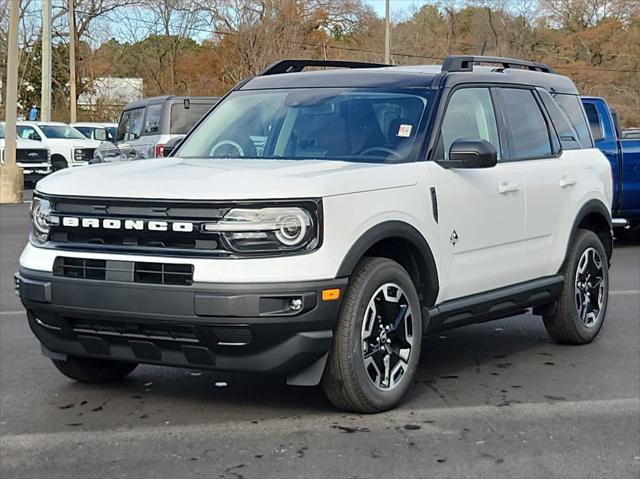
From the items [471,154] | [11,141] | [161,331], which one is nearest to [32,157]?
[11,141]

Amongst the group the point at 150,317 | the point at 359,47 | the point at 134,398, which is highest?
the point at 359,47

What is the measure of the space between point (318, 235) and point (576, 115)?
11.8ft

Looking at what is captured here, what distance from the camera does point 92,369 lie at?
6.12 meters

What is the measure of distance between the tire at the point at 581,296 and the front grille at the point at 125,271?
127 inches

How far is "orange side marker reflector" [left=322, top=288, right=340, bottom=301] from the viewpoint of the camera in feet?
16.5

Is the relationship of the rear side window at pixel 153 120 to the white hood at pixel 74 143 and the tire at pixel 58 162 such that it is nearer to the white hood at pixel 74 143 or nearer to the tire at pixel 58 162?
the white hood at pixel 74 143

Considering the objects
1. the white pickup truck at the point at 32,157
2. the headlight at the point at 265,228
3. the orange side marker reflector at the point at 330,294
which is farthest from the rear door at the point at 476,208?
the white pickup truck at the point at 32,157

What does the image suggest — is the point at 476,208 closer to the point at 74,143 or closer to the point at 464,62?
the point at 464,62

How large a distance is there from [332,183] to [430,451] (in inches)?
54.3

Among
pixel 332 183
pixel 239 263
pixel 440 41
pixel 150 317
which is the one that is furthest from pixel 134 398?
pixel 440 41

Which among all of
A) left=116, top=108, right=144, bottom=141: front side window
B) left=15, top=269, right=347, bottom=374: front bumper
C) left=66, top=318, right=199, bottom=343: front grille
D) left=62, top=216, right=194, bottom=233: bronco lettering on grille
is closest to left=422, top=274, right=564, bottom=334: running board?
left=15, top=269, right=347, bottom=374: front bumper

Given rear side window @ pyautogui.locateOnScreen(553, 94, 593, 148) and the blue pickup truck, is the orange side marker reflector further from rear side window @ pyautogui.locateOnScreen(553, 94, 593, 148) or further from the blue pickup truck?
the blue pickup truck

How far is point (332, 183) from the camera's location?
5.14 meters

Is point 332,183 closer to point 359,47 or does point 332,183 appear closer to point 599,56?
point 359,47
